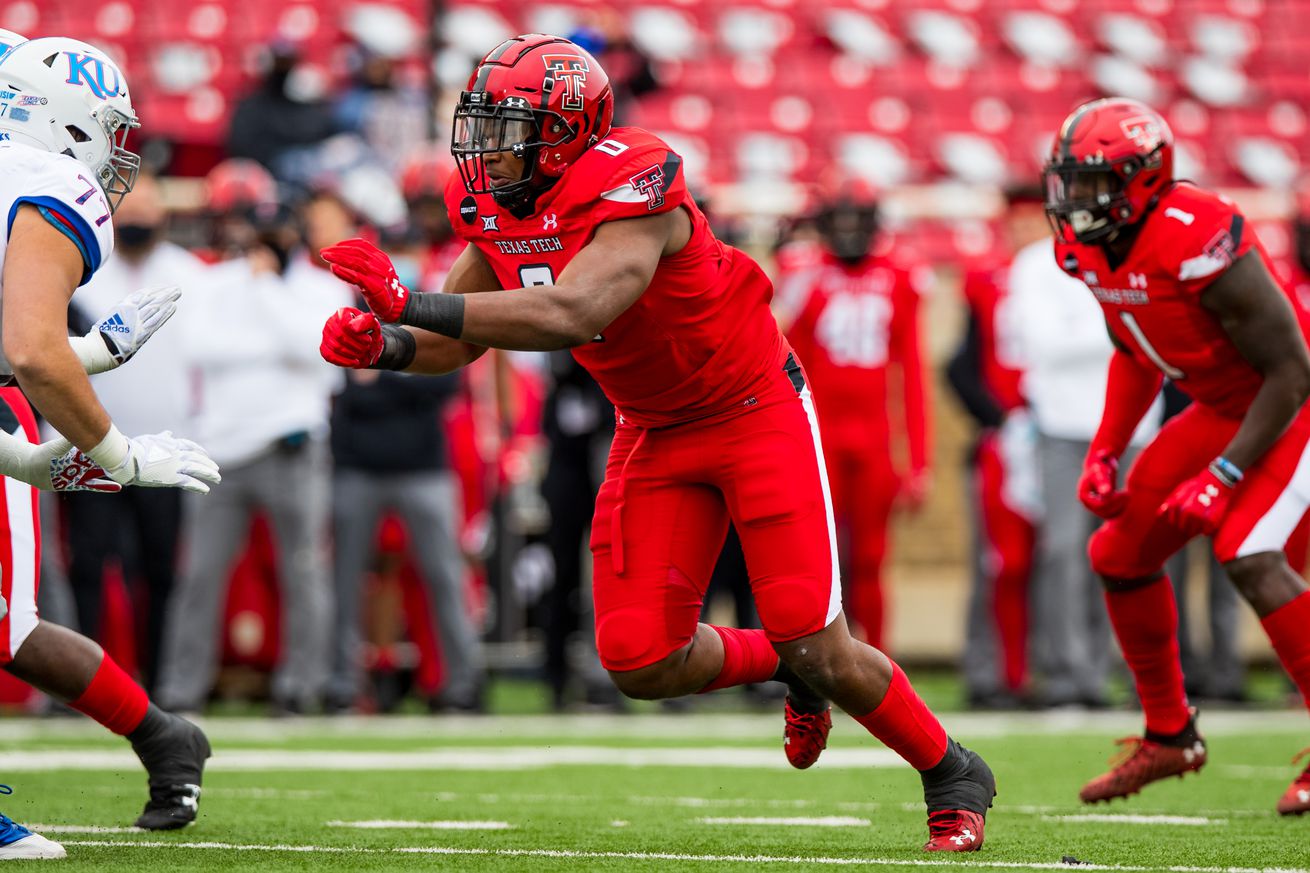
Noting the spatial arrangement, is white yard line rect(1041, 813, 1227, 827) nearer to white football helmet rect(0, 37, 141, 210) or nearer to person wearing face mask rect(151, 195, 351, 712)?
white football helmet rect(0, 37, 141, 210)

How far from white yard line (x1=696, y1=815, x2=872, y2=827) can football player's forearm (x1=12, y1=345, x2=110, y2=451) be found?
1.78m

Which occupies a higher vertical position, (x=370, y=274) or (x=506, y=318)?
(x=370, y=274)

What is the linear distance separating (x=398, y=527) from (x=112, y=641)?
139cm

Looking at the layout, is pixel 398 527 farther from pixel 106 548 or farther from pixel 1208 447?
pixel 1208 447

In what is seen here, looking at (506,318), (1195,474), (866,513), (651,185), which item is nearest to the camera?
(506,318)

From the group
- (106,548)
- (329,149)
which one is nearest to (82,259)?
(106,548)

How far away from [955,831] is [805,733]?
0.47 meters

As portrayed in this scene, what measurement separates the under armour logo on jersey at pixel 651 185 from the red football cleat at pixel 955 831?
4.62 ft

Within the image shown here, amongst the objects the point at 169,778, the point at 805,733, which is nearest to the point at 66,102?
the point at 169,778

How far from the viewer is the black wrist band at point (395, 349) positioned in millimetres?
3732

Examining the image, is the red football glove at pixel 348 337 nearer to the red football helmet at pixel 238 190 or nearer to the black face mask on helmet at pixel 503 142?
the black face mask on helmet at pixel 503 142

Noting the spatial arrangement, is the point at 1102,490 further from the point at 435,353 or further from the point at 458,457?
the point at 458,457

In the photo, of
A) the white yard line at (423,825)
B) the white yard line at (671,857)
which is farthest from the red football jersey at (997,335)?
the white yard line at (671,857)

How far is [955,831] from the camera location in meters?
4.09
